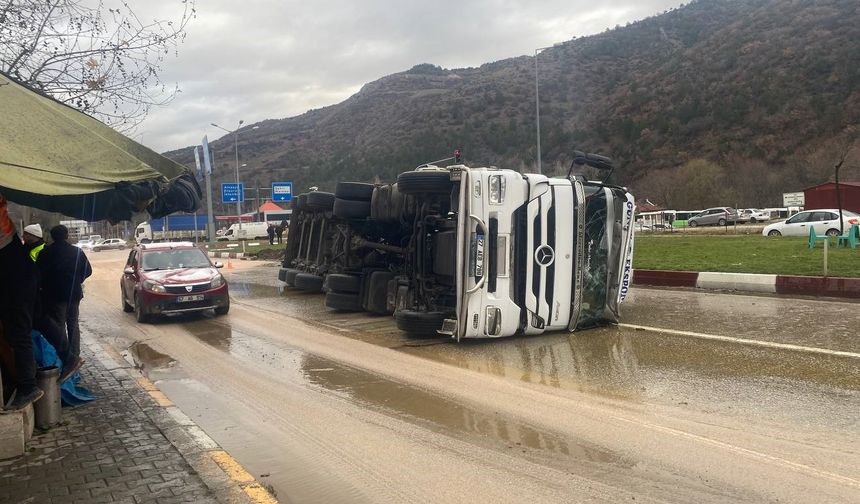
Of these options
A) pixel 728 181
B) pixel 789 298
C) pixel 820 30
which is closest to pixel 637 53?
pixel 820 30

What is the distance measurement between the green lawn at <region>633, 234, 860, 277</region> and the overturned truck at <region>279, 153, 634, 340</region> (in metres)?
5.95

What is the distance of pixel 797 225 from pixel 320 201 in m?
21.8

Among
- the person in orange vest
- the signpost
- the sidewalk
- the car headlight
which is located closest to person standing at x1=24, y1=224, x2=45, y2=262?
the person in orange vest

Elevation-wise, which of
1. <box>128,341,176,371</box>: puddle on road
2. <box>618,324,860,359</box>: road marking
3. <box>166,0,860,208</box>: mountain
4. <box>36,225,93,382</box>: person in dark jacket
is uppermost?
<box>166,0,860,208</box>: mountain

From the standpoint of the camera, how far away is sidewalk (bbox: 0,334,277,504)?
422 centimetres

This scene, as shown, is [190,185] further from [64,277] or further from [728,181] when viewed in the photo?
[728,181]

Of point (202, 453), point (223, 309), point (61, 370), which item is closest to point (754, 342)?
point (202, 453)

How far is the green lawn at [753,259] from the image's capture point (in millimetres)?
13664

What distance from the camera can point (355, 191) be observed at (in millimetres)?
11766

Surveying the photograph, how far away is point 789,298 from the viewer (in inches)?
462

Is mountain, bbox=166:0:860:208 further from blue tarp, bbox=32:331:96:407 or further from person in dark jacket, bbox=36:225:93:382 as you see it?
blue tarp, bbox=32:331:96:407

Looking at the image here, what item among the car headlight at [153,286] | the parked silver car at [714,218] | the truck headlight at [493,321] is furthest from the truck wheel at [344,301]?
the parked silver car at [714,218]

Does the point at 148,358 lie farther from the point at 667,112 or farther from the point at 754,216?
the point at 667,112

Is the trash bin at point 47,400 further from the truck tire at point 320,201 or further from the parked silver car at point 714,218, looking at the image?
the parked silver car at point 714,218
